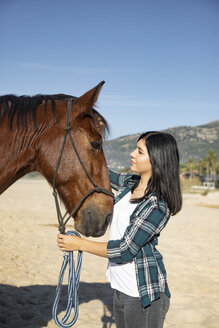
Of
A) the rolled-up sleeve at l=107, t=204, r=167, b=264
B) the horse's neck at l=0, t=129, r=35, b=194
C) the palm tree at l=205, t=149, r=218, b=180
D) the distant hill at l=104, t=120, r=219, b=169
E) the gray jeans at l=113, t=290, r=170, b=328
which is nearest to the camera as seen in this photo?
the rolled-up sleeve at l=107, t=204, r=167, b=264

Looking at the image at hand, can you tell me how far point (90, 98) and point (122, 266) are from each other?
1.17 meters

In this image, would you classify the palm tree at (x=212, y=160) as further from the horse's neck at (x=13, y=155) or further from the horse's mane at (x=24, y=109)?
the horse's neck at (x=13, y=155)

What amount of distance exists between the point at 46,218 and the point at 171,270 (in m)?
7.18

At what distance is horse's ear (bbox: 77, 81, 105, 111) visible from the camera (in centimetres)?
205

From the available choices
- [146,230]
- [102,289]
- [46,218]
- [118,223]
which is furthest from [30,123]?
[46,218]

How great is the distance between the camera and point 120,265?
210 centimetres

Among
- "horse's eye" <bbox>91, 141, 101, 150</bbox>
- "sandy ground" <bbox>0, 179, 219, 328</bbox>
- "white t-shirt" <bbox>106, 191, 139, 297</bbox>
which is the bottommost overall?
"sandy ground" <bbox>0, 179, 219, 328</bbox>

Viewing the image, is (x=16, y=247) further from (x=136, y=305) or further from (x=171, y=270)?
(x=136, y=305)

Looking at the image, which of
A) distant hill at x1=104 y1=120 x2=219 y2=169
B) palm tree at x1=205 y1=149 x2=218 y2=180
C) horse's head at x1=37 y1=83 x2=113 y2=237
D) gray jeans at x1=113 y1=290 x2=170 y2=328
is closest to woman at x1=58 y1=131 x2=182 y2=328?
gray jeans at x1=113 y1=290 x2=170 y2=328

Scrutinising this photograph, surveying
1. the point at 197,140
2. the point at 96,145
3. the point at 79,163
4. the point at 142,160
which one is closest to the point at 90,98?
the point at 96,145

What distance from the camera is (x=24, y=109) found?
2176 mm

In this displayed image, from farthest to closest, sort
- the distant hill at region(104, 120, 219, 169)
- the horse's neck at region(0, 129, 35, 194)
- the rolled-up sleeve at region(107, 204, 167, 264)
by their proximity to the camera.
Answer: the distant hill at region(104, 120, 219, 169) → the horse's neck at region(0, 129, 35, 194) → the rolled-up sleeve at region(107, 204, 167, 264)

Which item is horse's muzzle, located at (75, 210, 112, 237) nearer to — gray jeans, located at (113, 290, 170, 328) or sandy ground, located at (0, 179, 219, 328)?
gray jeans, located at (113, 290, 170, 328)

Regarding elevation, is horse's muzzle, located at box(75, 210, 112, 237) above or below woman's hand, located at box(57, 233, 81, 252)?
above
